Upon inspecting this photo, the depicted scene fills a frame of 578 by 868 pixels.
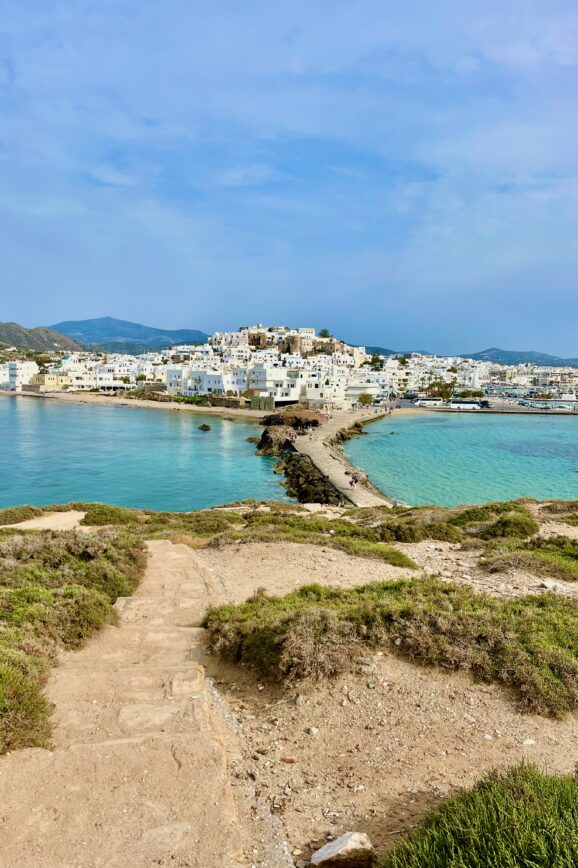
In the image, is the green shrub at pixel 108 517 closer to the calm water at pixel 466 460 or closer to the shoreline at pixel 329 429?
the shoreline at pixel 329 429

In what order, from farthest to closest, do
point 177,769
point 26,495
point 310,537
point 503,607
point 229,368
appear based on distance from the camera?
point 229,368
point 26,495
point 310,537
point 503,607
point 177,769

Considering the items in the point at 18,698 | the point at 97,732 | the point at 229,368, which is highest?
the point at 229,368

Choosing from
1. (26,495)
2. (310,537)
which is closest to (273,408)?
(26,495)

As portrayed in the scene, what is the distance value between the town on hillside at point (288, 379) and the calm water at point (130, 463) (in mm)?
24857

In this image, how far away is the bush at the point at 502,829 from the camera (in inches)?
109

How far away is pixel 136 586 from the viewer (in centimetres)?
1012

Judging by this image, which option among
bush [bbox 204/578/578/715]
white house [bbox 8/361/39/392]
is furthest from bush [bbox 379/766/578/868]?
white house [bbox 8/361/39/392]

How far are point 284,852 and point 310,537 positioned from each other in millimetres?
11482

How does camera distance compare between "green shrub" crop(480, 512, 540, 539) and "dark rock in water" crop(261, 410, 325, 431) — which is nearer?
"green shrub" crop(480, 512, 540, 539)

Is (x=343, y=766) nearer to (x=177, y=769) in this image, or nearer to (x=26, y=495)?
(x=177, y=769)

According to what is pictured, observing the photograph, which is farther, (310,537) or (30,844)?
(310,537)

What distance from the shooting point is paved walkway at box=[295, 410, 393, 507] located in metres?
29.8

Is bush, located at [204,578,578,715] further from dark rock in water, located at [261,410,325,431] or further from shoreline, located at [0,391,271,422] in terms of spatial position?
shoreline, located at [0,391,271,422]

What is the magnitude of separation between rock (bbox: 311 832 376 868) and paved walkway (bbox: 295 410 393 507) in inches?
977
